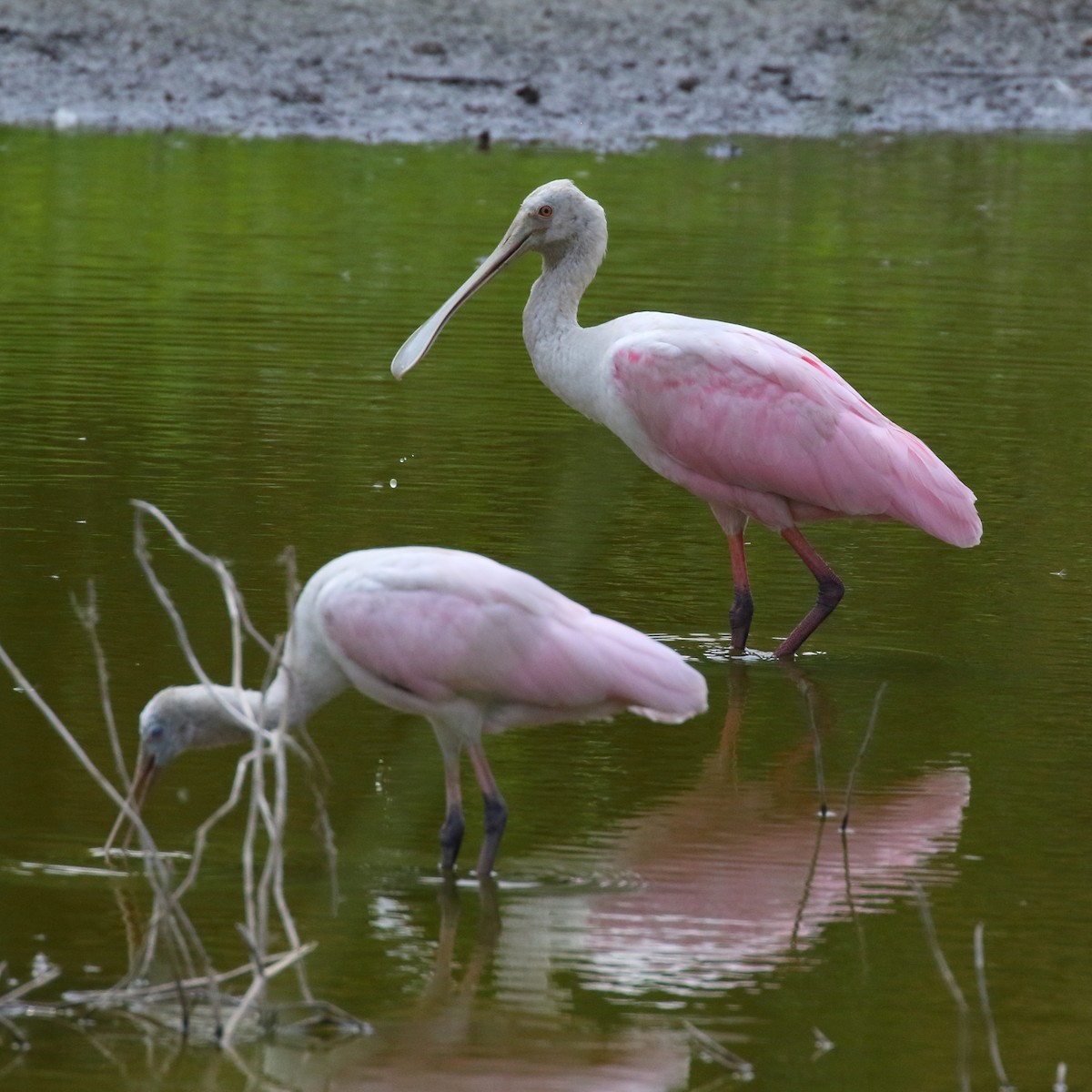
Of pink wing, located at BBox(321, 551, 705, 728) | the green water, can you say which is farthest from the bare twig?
pink wing, located at BBox(321, 551, 705, 728)

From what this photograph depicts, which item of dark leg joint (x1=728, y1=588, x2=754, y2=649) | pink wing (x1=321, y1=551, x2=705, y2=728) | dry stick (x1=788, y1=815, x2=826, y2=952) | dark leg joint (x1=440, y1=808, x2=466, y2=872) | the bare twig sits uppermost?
pink wing (x1=321, y1=551, x2=705, y2=728)

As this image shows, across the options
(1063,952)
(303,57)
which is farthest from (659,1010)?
(303,57)

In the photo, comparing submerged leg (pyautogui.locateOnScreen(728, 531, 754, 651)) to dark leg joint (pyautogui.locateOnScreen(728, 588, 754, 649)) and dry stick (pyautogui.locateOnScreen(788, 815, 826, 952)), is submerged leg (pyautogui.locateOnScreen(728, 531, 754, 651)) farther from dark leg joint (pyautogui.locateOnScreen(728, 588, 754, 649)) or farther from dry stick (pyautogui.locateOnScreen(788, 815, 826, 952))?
dry stick (pyautogui.locateOnScreen(788, 815, 826, 952))

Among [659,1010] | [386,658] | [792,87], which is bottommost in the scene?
[659,1010]

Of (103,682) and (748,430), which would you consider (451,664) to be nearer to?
(103,682)

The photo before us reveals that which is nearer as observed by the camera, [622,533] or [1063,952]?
[1063,952]

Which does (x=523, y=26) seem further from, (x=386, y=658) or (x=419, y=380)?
(x=386, y=658)

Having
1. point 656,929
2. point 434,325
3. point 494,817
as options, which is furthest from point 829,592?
point 656,929

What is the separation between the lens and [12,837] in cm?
541

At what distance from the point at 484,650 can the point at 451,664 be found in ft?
0.25

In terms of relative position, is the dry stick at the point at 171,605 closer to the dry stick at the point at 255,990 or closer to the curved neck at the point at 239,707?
the curved neck at the point at 239,707

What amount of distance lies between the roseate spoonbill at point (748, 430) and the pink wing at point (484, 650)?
2.38 metres

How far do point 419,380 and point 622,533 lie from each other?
312 centimetres

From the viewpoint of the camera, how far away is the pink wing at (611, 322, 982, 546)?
7.61 metres
